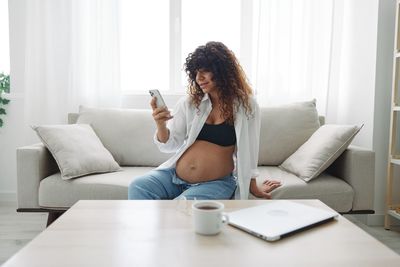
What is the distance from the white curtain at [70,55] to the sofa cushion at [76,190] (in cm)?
94

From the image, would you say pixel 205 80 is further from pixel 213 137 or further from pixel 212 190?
pixel 212 190

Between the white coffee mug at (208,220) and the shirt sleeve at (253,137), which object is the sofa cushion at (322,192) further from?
the white coffee mug at (208,220)

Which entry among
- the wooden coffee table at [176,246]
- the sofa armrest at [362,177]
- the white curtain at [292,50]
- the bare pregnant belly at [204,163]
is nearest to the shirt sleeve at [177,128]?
the bare pregnant belly at [204,163]

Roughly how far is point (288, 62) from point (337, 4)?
1.76 feet

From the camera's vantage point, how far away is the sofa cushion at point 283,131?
7.23 feet

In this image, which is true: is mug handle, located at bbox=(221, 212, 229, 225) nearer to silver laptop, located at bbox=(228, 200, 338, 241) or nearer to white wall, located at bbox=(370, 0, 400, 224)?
silver laptop, located at bbox=(228, 200, 338, 241)

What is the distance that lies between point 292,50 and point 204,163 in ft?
4.80

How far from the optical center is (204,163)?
1.50 m

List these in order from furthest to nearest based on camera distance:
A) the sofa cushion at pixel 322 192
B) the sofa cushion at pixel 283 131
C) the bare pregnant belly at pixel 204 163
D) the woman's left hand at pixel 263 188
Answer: the sofa cushion at pixel 283 131
the sofa cushion at pixel 322 192
the woman's left hand at pixel 263 188
the bare pregnant belly at pixel 204 163

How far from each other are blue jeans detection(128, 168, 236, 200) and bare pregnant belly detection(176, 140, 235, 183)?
0.03 m

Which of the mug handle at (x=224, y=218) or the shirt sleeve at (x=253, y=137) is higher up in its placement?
the shirt sleeve at (x=253, y=137)

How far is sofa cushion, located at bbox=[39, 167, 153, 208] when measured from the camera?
175 cm

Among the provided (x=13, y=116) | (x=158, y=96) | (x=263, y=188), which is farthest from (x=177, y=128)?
(x=13, y=116)

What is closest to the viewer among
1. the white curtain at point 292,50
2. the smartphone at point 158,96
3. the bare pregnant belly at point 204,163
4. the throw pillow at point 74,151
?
the smartphone at point 158,96
